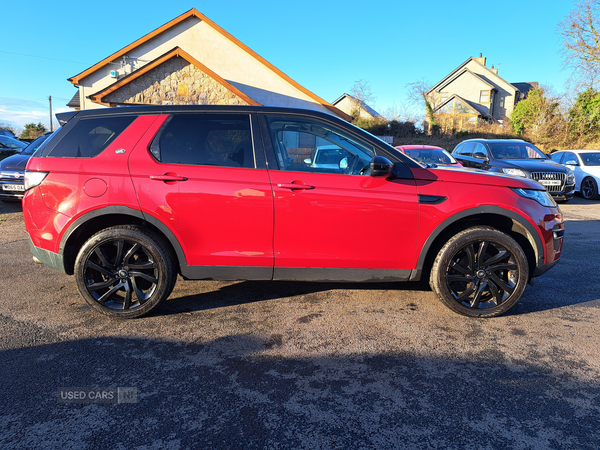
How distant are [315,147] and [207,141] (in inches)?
37.6

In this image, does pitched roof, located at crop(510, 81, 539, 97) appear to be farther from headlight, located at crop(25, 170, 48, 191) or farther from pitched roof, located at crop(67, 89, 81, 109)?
headlight, located at crop(25, 170, 48, 191)

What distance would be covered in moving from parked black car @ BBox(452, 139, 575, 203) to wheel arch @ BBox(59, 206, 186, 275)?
8823mm

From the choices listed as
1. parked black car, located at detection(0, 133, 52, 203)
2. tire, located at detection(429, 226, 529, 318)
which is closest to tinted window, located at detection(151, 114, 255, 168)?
tire, located at detection(429, 226, 529, 318)

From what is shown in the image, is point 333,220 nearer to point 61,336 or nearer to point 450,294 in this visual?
point 450,294

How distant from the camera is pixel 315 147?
11.4 ft

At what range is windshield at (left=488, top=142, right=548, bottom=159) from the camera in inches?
440

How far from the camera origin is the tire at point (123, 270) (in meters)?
3.37

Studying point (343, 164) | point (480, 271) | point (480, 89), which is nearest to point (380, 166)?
point (343, 164)

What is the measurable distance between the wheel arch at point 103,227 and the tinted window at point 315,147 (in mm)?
1170

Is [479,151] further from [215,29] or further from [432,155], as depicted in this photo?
[215,29]

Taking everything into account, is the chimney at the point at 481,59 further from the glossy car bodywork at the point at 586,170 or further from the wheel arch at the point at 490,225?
the wheel arch at the point at 490,225

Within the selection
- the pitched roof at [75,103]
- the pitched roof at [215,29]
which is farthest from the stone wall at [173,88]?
the pitched roof at [75,103]

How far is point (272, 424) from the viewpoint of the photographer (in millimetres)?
2125

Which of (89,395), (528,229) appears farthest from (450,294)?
(89,395)
